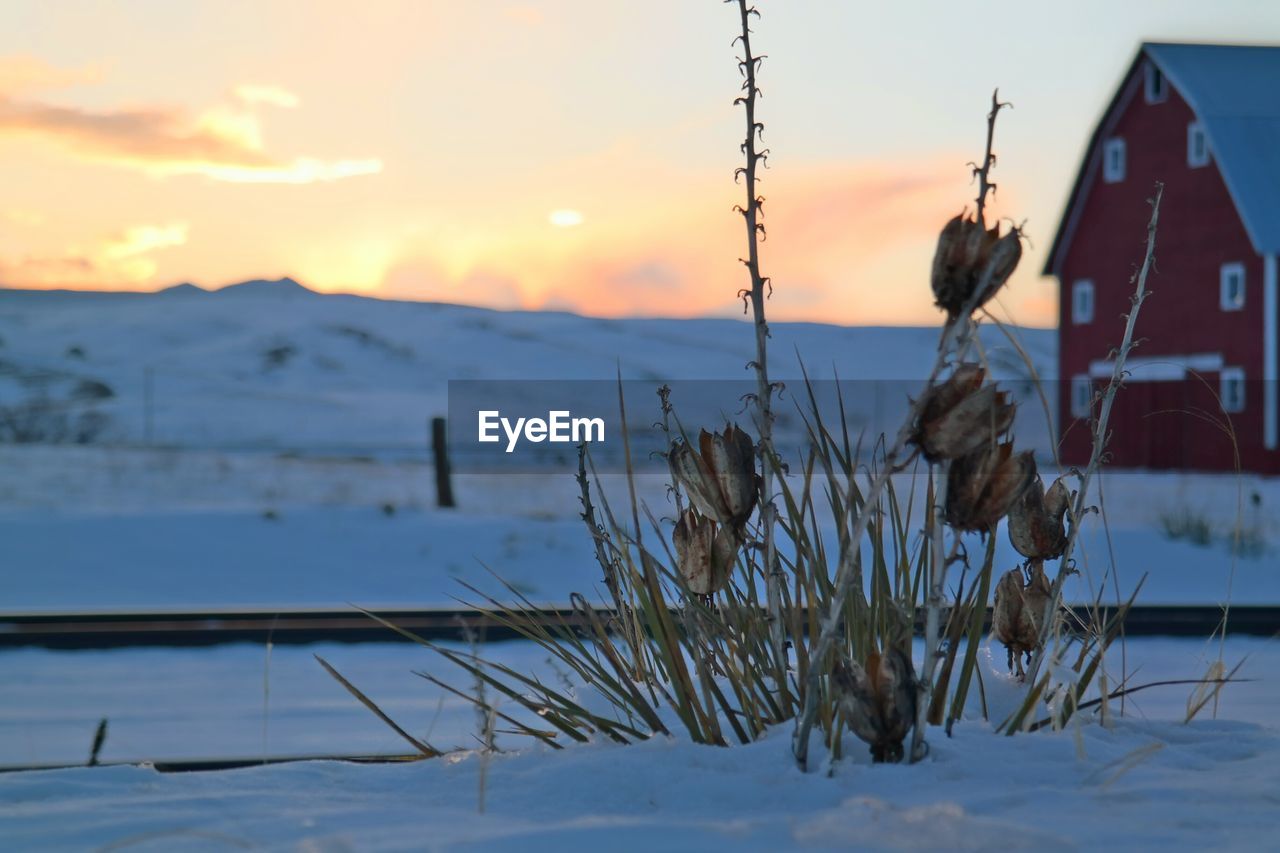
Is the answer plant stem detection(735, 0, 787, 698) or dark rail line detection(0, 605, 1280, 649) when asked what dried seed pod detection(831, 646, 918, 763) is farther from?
dark rail line detection(0, 605, 1280, 649)

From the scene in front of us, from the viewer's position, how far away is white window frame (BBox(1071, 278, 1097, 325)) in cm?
2761

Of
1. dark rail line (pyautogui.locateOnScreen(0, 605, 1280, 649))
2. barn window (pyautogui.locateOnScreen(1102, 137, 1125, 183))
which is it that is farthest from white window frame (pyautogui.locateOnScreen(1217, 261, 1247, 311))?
dark rail line (pyautogui.locateOnScreen(0, 605, 1280, 649))

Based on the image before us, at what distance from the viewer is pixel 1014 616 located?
2.26 meters

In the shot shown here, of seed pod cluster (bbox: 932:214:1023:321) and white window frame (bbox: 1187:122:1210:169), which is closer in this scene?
seed pod cluster (bbox: 932:214:1023:321)

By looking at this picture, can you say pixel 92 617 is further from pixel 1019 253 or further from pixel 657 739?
pixel 1019 253

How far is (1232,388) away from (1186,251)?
277 centimetres

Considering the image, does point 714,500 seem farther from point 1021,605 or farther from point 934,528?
point 1021,605

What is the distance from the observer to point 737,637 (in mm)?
2146

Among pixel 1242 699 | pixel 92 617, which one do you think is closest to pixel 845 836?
pixel 1242 699

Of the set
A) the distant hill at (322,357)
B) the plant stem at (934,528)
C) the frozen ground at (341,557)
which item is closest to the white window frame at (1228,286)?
the frozen ground at (341,557)

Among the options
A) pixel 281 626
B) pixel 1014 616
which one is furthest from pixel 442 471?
pixel 1014 616

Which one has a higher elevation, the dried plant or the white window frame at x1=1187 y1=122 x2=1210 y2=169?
the white window frame at x1=1187 y1=122 x2=1210 y2=169

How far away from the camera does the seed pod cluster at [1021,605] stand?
223 cm

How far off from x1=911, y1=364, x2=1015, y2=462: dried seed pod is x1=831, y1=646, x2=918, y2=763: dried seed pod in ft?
0.94
